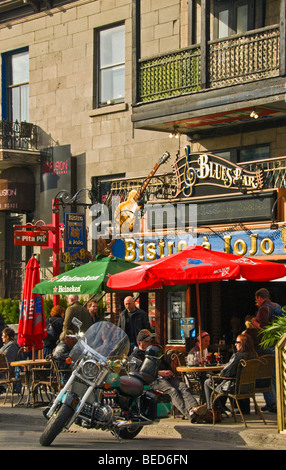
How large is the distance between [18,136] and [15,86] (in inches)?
73.0

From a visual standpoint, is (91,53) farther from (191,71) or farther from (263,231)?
(263,231)

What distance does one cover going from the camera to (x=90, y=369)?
10523 mm

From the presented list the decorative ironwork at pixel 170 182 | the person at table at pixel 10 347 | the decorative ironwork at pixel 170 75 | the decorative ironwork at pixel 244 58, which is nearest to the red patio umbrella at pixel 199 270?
the person at table at pixel 10 347

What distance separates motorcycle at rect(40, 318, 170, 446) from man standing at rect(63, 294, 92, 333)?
374 cm

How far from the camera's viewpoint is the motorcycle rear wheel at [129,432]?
36.9 ft

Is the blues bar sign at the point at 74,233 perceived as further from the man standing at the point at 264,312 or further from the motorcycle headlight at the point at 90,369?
the motorcycle headlight at the point at 90,369

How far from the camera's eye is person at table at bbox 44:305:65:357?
1625cm

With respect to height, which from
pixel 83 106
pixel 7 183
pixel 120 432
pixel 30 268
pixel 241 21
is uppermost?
pixel 241 21

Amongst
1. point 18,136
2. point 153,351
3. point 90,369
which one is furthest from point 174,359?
point 18,136

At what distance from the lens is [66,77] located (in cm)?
2312

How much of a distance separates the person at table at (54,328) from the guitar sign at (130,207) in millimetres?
4047

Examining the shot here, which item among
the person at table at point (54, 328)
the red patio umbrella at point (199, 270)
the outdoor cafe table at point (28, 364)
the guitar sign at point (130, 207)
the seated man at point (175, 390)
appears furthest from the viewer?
the guitar sign at point (130, 207)
